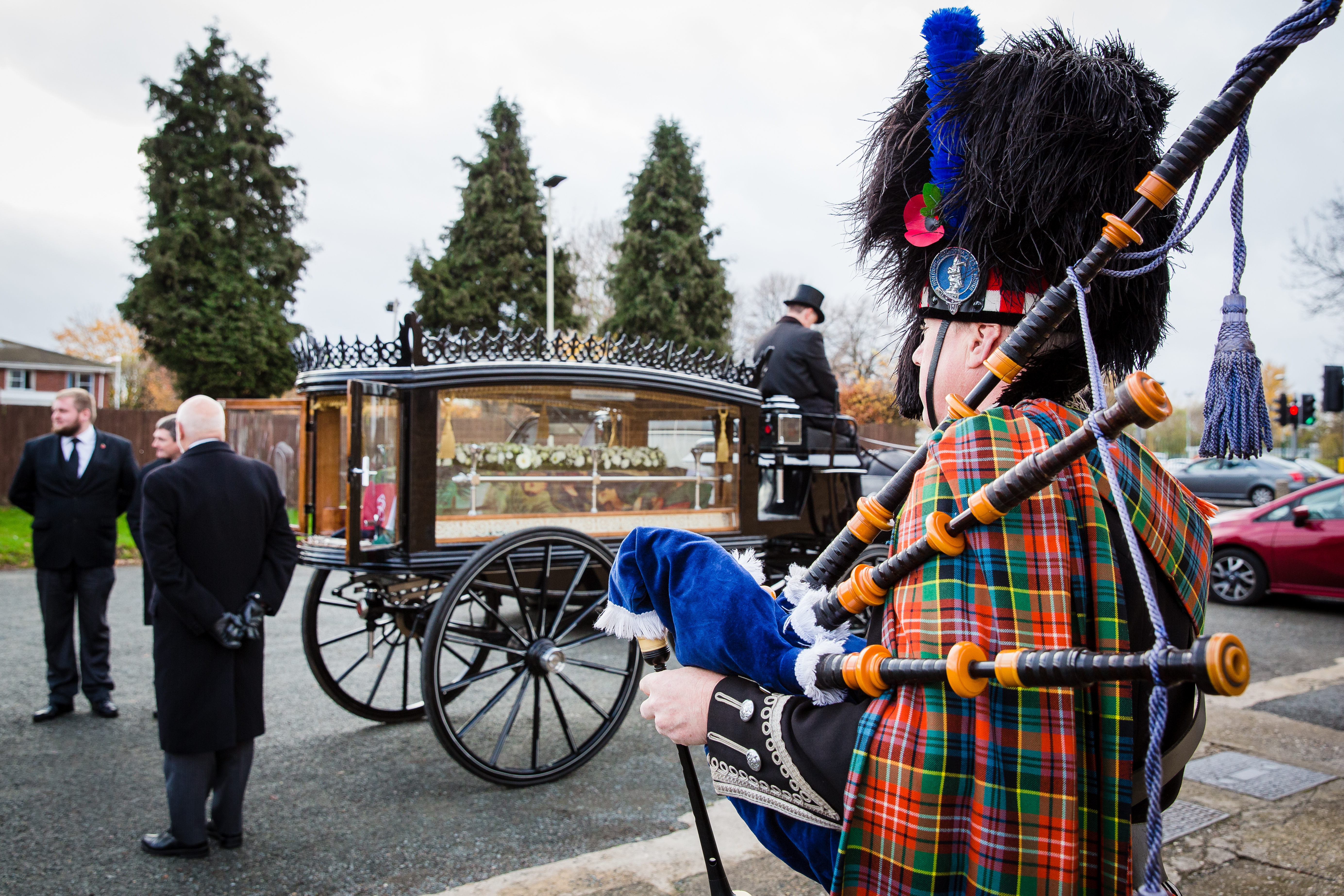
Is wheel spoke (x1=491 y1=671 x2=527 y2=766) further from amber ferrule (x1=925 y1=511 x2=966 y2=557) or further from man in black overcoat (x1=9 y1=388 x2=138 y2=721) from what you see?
amber ferrule (x1=925 y1=511 x2=966 y2=557)

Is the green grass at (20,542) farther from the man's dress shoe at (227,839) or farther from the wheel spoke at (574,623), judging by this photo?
the wheel spoke at (574,623)

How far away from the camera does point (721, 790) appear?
1.29m

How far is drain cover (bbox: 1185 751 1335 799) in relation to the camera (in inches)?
155

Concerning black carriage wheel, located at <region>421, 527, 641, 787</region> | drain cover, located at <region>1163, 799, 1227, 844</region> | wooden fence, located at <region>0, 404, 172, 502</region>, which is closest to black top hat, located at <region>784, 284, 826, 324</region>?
black carriage wheel, located at <region>421, 527, 641, 787</region>

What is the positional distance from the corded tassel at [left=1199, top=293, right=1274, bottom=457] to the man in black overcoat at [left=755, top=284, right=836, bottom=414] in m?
5.26

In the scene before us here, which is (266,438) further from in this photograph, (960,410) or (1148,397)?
(1148,397)

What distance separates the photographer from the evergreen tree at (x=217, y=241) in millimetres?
22203

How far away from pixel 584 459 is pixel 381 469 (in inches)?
43.9

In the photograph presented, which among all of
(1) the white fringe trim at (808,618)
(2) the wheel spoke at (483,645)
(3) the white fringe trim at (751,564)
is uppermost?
(3) the white fringe trim at (751,564)

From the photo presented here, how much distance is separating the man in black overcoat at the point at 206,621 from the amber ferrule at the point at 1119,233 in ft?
11.7

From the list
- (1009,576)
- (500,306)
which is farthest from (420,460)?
(500,306)

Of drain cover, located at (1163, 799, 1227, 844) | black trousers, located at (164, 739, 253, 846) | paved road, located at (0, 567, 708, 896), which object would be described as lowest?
paved road, located at (0, 567, 708, 896)

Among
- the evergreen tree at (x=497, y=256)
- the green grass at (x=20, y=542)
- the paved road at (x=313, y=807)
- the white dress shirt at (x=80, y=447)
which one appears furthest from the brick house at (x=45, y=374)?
the paved road at (x=313, y=807)

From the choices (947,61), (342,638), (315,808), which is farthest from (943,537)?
(342,638)
